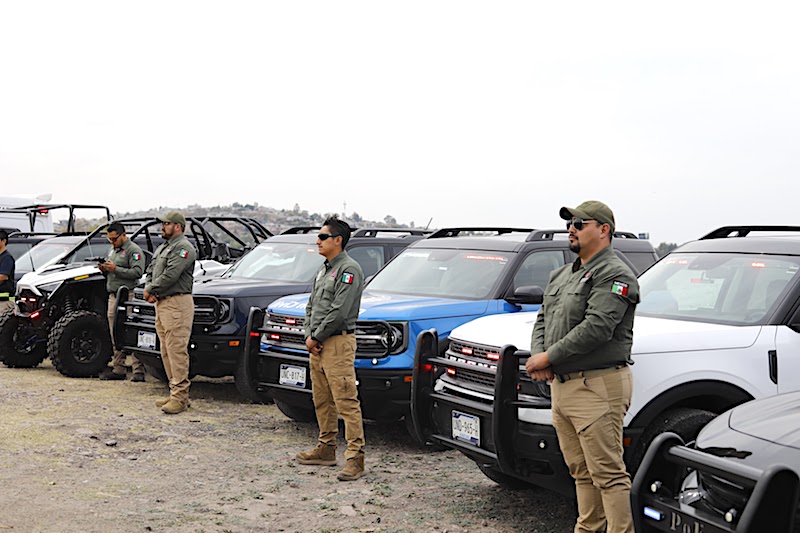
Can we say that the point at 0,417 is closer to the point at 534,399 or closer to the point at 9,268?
the point at 9,268

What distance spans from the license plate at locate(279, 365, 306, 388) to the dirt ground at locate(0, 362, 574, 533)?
20.5 inches

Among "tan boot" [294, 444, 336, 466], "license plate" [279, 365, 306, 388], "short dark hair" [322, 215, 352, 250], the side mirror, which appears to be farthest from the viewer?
"license plate" [279, 365, 306, 388]

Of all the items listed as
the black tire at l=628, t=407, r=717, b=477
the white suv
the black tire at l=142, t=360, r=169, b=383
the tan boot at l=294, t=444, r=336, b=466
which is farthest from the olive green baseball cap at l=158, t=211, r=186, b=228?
the black tire at l=628, t=407, r=717, b=477

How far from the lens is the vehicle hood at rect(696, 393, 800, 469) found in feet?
11.9

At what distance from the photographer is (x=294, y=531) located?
555cm

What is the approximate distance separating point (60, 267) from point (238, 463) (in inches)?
244

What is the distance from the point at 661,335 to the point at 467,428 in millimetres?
1235

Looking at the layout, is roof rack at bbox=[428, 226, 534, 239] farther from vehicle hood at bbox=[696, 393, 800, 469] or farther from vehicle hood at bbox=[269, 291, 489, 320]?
vehicle hood at bbox=[696, 393, 800, 469]

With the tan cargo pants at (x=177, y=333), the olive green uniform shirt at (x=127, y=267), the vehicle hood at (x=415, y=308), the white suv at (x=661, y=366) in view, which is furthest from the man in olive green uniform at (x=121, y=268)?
the white suv at (x=661, y=366)

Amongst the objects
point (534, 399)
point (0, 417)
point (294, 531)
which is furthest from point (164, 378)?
point (534, 399)

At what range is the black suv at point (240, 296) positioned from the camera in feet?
31.6

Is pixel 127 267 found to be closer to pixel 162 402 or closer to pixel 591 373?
pixel 162 402

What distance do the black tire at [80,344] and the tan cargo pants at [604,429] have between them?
25.5 feet

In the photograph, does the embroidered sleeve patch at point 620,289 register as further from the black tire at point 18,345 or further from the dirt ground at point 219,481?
the black tire at point 18,345
